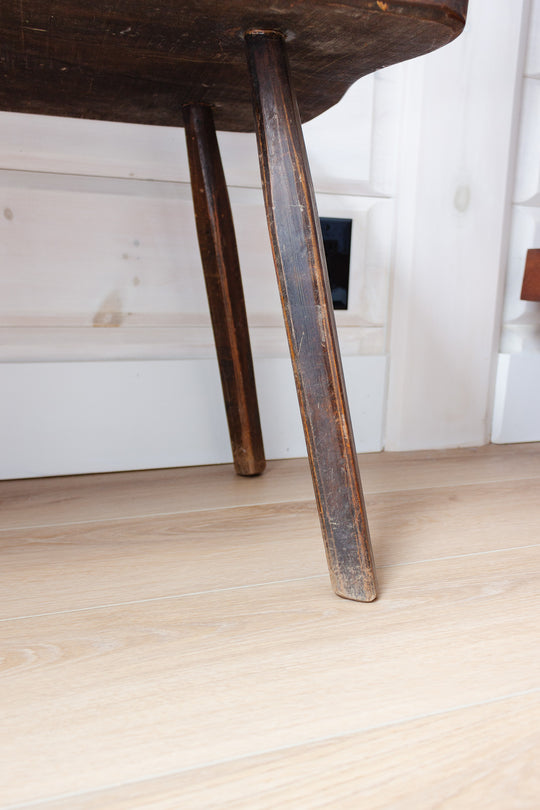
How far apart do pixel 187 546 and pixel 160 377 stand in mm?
323

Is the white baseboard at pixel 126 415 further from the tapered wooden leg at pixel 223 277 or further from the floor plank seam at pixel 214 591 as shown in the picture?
the floor plank seam at pixel 214 591

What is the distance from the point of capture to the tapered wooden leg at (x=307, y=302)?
0.47 metres

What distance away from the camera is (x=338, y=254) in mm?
950

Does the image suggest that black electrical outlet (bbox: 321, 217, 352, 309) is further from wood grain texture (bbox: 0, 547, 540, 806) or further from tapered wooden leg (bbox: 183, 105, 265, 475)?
wood grain texture (bbox: 0, 547, 540, 806)

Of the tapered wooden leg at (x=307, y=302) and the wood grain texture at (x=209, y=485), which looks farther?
the wood grain texture at (x=209, y=485)

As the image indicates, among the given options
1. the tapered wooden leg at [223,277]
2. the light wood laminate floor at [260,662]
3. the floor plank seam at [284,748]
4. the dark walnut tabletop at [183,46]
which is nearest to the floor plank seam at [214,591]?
the light wood laminate floor at [260,662]

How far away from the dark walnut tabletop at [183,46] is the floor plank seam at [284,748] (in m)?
0.44

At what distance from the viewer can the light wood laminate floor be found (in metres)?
0.30

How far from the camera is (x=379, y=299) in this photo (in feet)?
3.22

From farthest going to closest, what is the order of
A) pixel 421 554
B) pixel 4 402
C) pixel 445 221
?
pixel 445 221 < pixel 4 402 < pixel 421 554

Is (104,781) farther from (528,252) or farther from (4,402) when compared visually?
(528,252)

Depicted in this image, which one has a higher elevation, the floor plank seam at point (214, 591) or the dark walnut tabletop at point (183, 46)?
the dark walnut tabletop at point (183, 46)

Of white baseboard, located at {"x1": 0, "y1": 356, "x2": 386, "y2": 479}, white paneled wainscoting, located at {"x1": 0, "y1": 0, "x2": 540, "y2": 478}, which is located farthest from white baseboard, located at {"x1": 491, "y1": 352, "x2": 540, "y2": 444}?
white baseboard, located at {"x1": 0, "y1": 356, "x2": 386, "y2": 479}

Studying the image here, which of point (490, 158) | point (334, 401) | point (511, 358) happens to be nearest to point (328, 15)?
point (334, 401)
